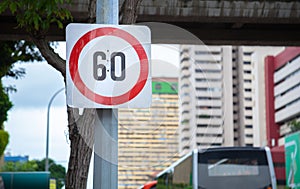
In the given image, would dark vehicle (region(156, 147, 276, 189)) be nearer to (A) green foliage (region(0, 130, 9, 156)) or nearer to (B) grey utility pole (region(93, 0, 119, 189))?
(A) green foliage (region(0, 130, 9, 156))

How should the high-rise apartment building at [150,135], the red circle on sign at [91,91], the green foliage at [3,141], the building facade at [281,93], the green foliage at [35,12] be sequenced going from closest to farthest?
1. the red circle on sign at [91,91]
2. the high-rise apartment building at [150,135]
3. the green foliage at [35,12]
4. the green foliage at [3,141]
5. the building facade at [281,93]

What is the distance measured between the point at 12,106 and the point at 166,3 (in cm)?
1526

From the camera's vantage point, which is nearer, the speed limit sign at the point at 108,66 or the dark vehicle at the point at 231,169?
the speed limit sign at the point at 108,66

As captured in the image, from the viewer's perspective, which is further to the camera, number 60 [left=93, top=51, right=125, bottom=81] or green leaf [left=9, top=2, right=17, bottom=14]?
green leaf [left=9, top=2, right=17, bottom=14]

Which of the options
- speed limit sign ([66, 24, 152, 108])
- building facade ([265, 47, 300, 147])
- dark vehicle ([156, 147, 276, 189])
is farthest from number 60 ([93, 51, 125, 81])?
building facade ([265, 47, 300, 147])

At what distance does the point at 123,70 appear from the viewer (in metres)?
4.56

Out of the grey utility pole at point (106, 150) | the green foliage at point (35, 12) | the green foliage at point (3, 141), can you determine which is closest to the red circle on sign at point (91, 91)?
the grey utility pole at point (106, 150)

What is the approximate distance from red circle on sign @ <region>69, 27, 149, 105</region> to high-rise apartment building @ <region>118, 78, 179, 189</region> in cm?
17

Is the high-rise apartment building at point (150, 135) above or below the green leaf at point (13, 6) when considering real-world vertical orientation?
below

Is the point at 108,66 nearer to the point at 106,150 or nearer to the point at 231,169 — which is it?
the point at 106,150

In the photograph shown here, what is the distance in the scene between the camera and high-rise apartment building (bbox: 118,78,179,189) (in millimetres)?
4738

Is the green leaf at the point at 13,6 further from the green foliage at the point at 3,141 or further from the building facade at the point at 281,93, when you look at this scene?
the building facade at the point at 281,93

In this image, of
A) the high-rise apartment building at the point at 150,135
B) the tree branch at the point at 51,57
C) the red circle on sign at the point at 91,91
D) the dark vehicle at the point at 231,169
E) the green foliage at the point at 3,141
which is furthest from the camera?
the green foliage at the point at 3,141

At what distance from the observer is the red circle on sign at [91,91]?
4.52m
